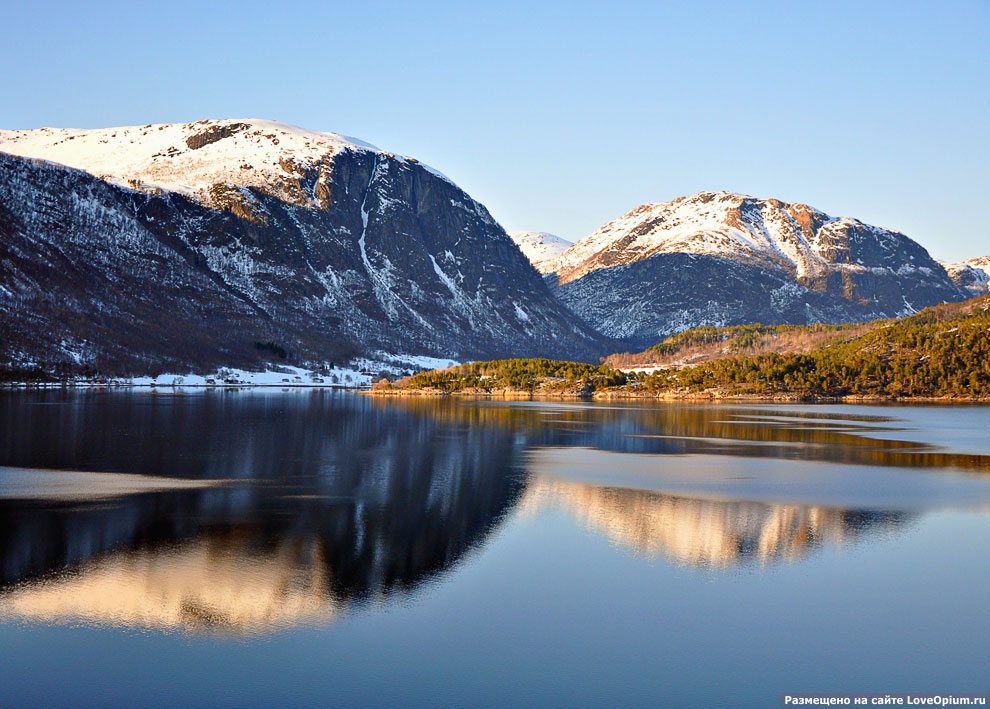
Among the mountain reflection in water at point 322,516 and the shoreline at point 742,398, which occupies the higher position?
the shoreline at point 742,398

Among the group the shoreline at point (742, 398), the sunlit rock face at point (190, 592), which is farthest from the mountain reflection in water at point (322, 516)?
the shoreline at point (742, 398)

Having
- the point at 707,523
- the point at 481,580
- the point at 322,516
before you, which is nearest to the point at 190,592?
the point at 481,580

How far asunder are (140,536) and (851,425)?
80.8 meters

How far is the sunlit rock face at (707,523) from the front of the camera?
1287 inches

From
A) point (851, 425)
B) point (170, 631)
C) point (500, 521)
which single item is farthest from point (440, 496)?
point (851, 425)

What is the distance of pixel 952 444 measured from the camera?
247ft

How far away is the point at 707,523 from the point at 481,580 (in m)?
12.7

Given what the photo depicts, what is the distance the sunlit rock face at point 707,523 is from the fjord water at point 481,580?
7.9 inches

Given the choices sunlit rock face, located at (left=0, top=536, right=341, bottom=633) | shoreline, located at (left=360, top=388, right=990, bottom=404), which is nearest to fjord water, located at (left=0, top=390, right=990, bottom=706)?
sunlit rock face, located at (left=0, top=536, right=341, bottom=633)

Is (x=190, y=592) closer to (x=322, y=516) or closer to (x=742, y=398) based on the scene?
(x=322, y=516)

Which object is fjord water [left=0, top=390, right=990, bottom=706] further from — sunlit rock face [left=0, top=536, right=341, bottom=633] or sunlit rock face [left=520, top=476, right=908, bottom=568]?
sunlit rock face [left=520, top=476, right=908, bottom=568]

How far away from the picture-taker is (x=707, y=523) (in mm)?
37719

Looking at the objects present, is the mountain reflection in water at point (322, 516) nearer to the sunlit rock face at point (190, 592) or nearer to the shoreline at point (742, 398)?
the sunlit rock face at point (190, 592)

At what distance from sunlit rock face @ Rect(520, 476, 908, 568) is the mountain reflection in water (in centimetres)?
12
